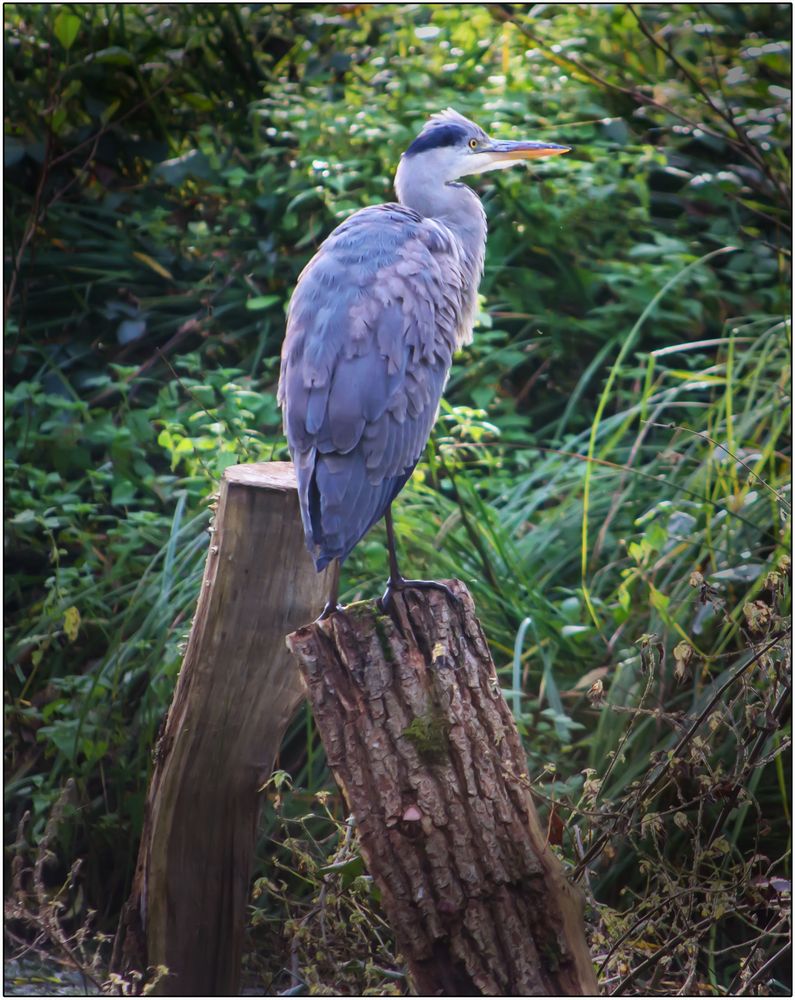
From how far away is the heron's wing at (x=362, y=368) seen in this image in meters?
2.32

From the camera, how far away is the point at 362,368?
7.91 ft

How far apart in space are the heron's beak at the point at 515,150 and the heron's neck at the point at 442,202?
0.14 meters

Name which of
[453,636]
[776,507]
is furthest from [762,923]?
[453,636]

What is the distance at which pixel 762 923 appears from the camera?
286 cm

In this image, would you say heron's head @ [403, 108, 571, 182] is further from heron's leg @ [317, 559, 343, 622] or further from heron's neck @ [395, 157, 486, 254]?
heron's leg @ [317, 559, 343, 622]

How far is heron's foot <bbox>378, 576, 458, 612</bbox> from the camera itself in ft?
7.62

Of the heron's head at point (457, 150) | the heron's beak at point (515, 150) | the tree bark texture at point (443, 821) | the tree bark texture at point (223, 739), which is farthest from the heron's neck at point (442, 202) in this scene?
the tree bark texture at point (443, 821)

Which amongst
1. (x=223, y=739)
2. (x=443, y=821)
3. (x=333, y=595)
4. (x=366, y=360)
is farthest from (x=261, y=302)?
(x=443, y=821)

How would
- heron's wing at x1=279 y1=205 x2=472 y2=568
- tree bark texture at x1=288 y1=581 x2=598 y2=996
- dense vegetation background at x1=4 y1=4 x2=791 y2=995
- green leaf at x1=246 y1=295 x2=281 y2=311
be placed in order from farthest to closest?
green leaf at x1=246 y1=295 x2=281 y2=311, dense vegetation background at x1=4 y1=4 x2=791 y2=995, heron's wing at x1=279 y1=205 x2=472 y2=568, tree bark texture at x1=288 y1=581 x2=598 y2=996

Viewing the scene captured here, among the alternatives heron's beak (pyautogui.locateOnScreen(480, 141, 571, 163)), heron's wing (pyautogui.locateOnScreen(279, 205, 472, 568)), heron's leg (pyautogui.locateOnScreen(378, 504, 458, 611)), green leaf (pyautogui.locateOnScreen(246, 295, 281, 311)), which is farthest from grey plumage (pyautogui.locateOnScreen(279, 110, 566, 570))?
green leaf (pyautogui.locateOnScreen(246, 295, 281, 311))

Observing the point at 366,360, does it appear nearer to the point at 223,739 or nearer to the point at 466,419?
the point at 466,419

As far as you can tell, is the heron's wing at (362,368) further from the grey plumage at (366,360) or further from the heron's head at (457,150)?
the heron's head at (457,150)

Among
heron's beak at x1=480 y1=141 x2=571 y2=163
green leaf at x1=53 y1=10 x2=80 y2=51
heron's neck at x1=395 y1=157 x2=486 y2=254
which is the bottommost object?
heron's neck at x1=395 y1=157 x2=486 y2=254

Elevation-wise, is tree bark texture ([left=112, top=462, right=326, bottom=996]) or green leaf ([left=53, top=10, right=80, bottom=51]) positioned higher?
green leaf ([left=53, top=10, right=80, bottom=51])
